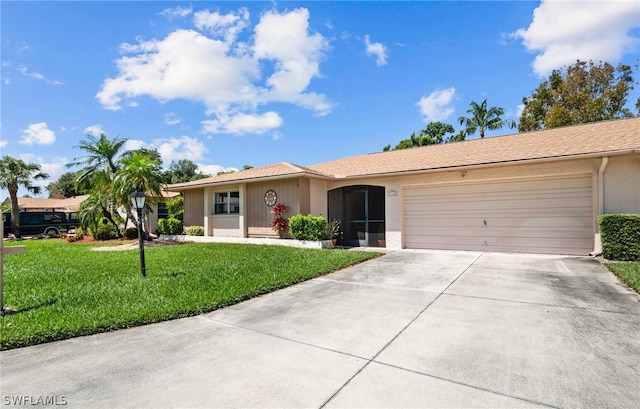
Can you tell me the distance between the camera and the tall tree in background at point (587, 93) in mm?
21297

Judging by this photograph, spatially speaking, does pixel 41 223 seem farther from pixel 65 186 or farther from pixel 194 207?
pixel 65 186

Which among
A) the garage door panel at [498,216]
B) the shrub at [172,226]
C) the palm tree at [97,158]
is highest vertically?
the palm tree at [97,158]

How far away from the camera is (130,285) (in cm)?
616

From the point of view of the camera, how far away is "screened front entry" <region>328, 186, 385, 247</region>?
12.6 m

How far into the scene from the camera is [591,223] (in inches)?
347

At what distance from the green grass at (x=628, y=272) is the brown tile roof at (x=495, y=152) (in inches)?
114

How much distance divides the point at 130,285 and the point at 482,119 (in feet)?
113

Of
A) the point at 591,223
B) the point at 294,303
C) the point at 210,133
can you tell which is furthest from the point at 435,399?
the point at 210,133

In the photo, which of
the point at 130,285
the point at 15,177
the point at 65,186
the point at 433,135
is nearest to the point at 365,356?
the point at 130,285

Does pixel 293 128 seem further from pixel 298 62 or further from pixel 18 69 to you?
pixel 18 69

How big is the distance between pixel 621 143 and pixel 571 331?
7760mm

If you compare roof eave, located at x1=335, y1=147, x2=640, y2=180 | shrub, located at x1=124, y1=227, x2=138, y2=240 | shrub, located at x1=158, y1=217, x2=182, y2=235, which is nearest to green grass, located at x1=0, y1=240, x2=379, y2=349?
roof eave, located at x1=335, y1=147, x2=640, y2=180

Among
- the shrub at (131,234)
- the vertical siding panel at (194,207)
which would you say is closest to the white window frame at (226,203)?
the vertical siding panel at (194,207)

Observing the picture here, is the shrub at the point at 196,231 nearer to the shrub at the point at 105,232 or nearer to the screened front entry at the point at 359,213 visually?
the shrub at the point at 105,232
